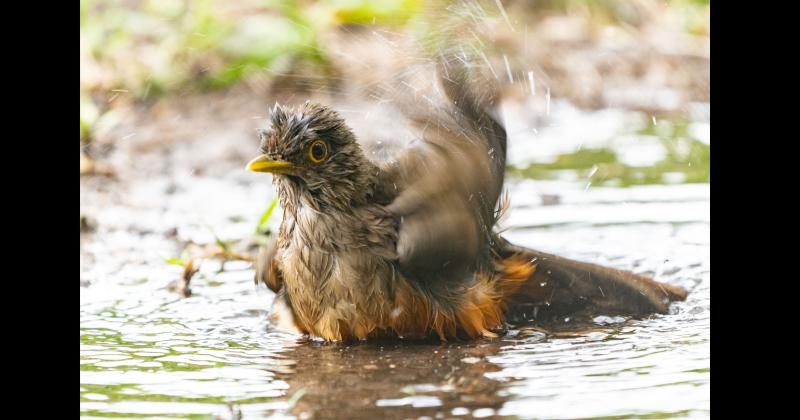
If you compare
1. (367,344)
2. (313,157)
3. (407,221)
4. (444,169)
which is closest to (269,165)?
(313,157)

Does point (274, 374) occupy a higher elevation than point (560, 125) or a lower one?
lower

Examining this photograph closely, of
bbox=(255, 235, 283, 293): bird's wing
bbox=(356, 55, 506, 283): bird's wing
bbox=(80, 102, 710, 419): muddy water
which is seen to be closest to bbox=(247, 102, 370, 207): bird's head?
bbox=(356, 55, 506, 283): bird's wing

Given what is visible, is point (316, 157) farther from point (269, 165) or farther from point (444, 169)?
point (444, 169)

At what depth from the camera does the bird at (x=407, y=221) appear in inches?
203

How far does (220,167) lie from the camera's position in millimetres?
8641

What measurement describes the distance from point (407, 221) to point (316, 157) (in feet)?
1.67

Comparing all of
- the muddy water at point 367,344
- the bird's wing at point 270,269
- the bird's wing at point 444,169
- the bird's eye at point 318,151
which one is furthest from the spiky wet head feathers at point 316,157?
the muddy water at point 367,344

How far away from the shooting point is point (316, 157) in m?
5.29

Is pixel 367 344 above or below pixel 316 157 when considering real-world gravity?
below

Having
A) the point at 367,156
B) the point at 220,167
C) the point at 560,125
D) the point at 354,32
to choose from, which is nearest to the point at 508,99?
the point at 560,125

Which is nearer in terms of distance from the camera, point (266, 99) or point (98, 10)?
point (266, 99)

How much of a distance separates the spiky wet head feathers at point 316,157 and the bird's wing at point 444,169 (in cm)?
16

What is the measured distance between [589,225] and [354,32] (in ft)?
Result: 12.6
